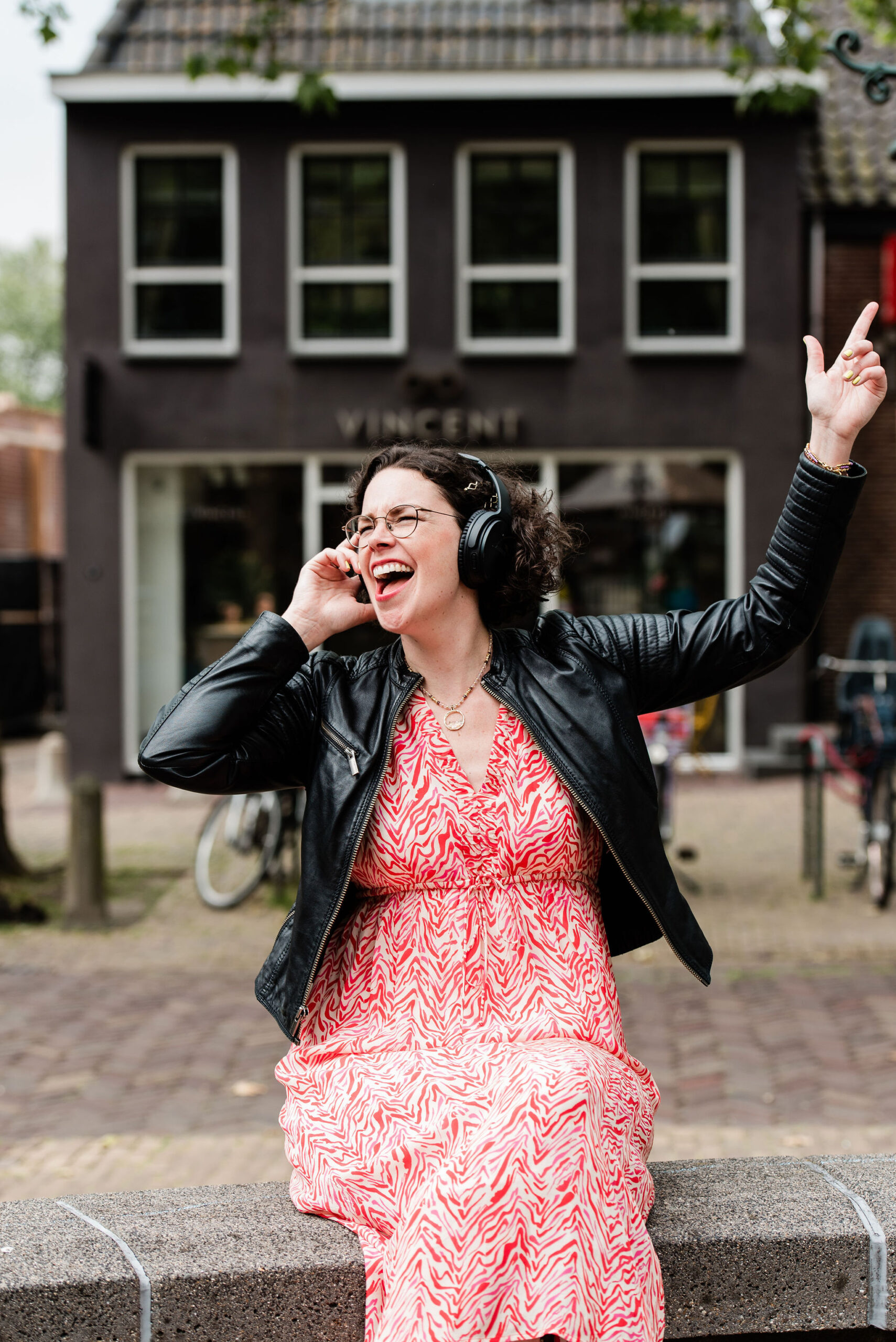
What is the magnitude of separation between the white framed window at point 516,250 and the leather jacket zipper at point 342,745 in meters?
11.6

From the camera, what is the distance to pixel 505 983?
2496 mm

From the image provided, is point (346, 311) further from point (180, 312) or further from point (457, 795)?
point (457, 795)

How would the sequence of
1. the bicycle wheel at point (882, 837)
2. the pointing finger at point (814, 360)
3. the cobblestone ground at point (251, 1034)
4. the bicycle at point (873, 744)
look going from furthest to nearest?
1. the bicycle at point (873, 744)
2. the bicycle wheel at point (882, 837)
3. the cobblestone ground at point (251, 1034)
4. the pointing finger at point (814, 360)

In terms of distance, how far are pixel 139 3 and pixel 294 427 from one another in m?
4.66

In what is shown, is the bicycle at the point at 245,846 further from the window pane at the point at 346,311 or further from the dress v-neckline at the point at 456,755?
the window pane at the point at 346,311

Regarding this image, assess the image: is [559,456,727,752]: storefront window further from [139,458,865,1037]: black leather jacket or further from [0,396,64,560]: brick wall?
[0,396,64,560]: brick wall

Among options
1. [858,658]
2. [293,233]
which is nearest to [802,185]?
[293,233]

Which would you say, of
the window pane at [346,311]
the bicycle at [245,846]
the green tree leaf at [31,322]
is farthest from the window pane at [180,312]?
the green tree leaf at [31,322]

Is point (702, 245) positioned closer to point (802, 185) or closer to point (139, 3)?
point (802, 185)

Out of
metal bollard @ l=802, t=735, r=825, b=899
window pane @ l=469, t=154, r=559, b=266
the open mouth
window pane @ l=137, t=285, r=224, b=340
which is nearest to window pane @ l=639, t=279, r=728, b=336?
window pane @ l=469, t=154, r=559, b=266

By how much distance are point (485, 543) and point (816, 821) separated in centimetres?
674

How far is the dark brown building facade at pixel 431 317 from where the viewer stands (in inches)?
536

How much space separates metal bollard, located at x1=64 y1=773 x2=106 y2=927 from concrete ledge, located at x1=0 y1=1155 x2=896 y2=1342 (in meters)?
5.06

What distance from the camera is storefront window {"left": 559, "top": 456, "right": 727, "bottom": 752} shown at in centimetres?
1391
